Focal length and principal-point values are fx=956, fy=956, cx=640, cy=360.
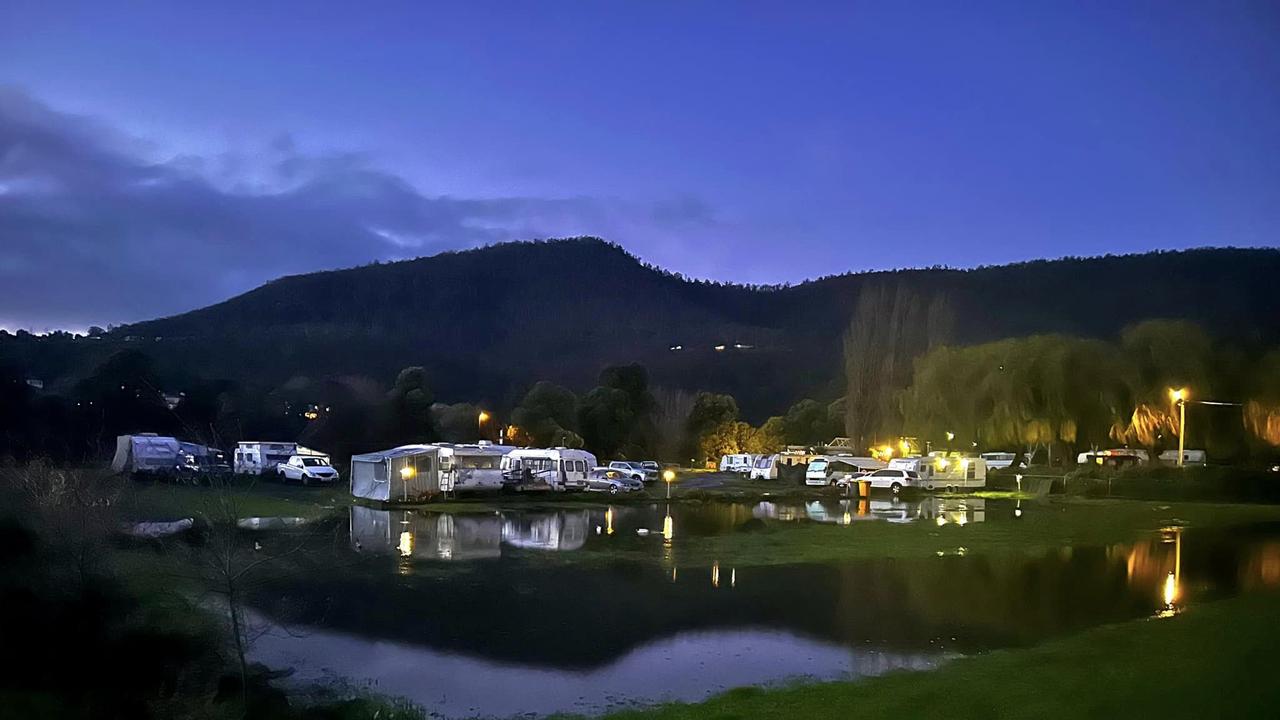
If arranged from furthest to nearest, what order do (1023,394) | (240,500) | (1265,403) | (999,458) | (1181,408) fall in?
(999,458)
(1023,394)
(1265,403)
(1181,408)
(240,500)

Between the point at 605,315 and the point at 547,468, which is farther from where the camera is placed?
the point at 605,315

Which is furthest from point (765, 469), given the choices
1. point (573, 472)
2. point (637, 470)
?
point (573, 472)

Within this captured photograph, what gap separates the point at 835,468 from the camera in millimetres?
54281

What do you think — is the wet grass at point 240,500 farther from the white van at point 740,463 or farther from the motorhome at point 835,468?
the white van at point 740,463

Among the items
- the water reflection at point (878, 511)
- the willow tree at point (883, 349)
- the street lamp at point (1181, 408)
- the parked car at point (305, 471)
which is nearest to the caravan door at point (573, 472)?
the water reflection at point (878, 511)

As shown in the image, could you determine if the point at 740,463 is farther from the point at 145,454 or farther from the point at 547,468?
the point at 145,454

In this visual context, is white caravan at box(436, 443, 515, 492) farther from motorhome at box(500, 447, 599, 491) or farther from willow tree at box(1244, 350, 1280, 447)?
willow tree at box(1244, 350, 1280, 447)

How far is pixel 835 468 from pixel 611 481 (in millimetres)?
15955

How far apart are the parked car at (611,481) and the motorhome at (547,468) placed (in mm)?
422

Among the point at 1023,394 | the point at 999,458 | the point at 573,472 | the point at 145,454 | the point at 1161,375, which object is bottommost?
the point at 999,458

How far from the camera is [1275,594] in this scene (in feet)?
58.5

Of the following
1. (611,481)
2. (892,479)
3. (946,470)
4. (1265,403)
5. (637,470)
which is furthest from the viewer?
(637,470)

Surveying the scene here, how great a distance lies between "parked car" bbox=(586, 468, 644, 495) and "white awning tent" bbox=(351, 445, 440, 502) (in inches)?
341

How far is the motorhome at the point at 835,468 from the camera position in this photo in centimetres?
5094
